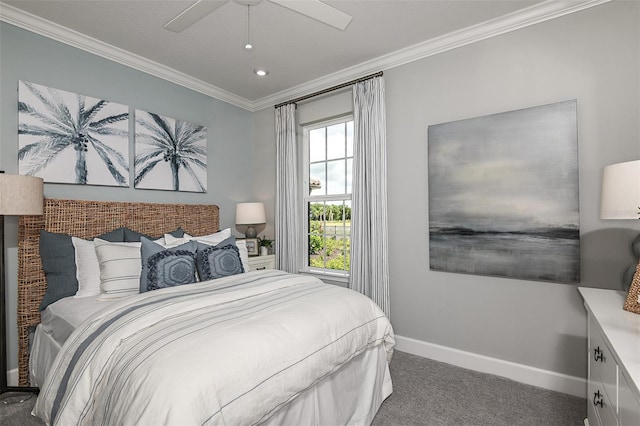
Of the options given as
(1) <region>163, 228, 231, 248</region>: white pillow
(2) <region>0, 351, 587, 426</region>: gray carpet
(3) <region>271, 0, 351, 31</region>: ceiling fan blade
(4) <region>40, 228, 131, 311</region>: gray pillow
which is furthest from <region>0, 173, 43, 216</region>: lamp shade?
(3) <region>271, 0, 351, 31</region>: ceiling fan blade

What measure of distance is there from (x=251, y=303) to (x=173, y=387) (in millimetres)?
756

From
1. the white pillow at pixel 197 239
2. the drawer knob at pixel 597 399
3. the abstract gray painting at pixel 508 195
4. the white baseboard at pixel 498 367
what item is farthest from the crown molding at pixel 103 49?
the drawer knob at pixel 597 399

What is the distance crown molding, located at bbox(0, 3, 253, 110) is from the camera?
2.41m

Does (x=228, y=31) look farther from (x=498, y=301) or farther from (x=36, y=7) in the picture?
(x=498, y=301)

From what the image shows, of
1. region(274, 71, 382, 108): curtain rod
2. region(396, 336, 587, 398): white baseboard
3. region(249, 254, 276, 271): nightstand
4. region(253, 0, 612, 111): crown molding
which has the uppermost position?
region(253, 0, 612, 111): crown molding

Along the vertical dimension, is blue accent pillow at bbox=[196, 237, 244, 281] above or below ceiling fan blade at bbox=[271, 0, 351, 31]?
below

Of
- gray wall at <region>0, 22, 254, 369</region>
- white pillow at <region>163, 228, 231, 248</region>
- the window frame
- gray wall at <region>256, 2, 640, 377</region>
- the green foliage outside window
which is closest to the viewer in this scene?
gray wall at <region>256, 2, 640, 377</region>

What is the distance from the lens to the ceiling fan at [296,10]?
1676 millimetres

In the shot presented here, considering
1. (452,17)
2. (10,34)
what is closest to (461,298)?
(452,17)

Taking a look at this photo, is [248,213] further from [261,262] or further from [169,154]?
[169,154]

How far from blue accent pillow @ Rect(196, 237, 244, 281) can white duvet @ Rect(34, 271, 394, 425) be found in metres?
0.51

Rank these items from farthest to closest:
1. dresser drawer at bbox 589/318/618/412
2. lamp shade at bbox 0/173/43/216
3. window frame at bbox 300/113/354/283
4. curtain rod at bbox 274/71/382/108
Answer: window frame at bbox 300/113/354/283 < curtain rod at bbox 274/71/382/108 < lamp shade at bbox 0/173/43/216 < dresser drawer at bbox 589/318/618/412

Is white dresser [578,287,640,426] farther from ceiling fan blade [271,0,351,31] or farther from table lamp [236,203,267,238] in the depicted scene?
table lamp [236,203,267,238]

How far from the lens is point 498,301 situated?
2.57 metres
